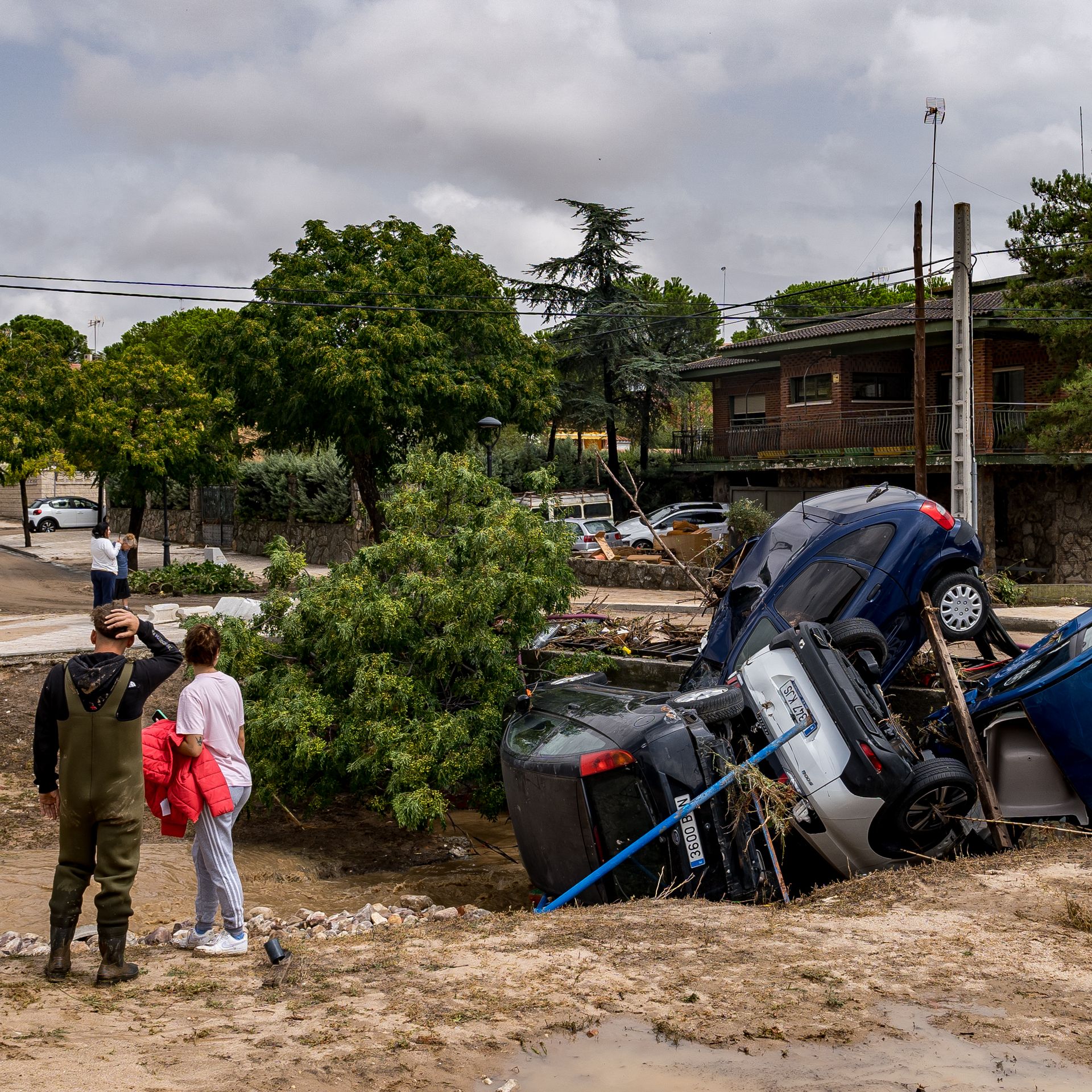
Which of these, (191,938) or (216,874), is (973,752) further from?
(191,938)

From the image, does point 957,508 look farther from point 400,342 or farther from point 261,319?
point 261,319

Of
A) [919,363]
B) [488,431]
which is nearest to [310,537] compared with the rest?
[488,431]

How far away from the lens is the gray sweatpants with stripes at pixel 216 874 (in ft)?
17.3

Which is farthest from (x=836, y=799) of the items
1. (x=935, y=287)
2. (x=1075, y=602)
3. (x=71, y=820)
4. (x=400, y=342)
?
(x=935, y=287)

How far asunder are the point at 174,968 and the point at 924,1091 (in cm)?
325

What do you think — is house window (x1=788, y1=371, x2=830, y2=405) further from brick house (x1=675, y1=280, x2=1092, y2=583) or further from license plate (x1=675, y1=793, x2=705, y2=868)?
license plate (x1=675, y1=793, x2=705, y2=868)

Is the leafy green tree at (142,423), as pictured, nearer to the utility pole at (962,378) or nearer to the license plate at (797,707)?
the utility pole at (962,378)

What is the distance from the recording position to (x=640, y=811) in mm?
6133

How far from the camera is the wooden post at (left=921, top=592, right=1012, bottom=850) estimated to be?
666 centimetres

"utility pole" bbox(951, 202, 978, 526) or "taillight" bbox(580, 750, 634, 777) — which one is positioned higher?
"utility pole" bbox(951, 202, 978, 526)

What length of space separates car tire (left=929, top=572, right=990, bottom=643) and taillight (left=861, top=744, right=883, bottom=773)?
352 cm

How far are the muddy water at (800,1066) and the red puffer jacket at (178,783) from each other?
2141 mm

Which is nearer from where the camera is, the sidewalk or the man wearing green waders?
the man wearing green waders

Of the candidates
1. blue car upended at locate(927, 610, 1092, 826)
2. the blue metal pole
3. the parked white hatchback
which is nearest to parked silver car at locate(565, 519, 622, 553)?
blue car upended at locate(927, 610, 1092, 826)
